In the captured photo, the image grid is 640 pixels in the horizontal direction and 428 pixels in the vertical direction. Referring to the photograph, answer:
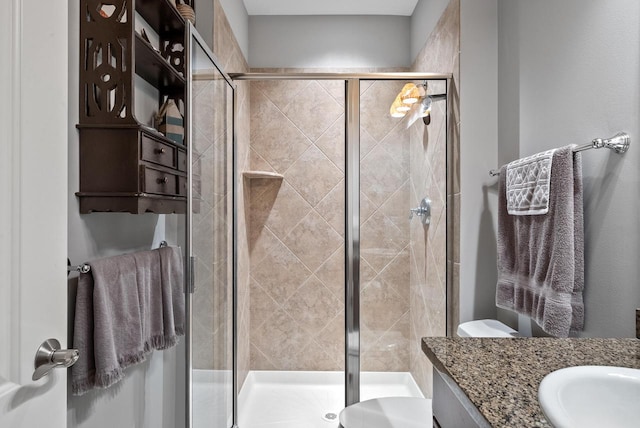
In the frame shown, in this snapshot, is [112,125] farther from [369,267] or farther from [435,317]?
[435,317]

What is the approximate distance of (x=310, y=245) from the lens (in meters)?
2.71

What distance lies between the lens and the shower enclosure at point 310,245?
1661 millimetres

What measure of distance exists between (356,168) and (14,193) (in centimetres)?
159

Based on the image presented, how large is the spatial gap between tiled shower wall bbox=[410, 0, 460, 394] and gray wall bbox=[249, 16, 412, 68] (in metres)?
0.89

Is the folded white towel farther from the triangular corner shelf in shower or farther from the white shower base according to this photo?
the triangular corner shelf in shower

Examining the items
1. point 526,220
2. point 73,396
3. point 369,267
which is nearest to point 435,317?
point 369,267

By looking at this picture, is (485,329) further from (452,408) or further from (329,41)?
(329,41)

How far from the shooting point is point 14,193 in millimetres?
621

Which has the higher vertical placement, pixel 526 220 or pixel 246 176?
pixel 246 176

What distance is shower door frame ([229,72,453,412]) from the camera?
203 centimetres

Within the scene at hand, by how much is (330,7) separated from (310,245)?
5.58 ft

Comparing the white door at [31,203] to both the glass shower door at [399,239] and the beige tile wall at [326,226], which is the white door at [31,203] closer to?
the beige tile wall at [326,226]

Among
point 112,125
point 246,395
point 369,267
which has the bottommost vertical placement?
point 246,395

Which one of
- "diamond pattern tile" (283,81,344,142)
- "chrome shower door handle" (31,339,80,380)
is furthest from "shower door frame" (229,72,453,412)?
"chrome shower door handle" (31,339,80,380)
